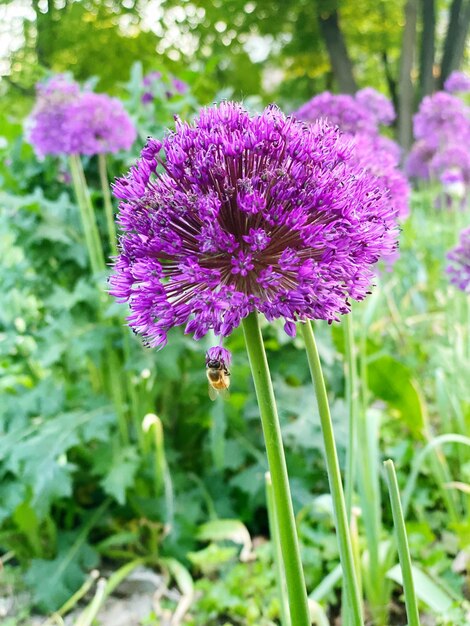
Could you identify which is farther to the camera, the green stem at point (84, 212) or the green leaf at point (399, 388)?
the green leaf at point (399, 388)

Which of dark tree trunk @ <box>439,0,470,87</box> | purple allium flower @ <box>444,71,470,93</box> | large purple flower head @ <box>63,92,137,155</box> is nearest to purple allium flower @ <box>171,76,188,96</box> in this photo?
large purple flower head @ <box>63,92,137,155</box>

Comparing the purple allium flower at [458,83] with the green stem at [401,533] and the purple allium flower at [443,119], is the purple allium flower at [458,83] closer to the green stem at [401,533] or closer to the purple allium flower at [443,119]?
the purple allium flower at [443,119]

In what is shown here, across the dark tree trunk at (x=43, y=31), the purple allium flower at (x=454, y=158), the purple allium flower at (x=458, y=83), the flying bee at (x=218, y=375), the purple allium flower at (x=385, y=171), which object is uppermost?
the dark tree trunk at (x=43, y=31)

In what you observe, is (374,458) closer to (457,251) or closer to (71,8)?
(457,251)

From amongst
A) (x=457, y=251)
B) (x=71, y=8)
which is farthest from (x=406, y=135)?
(x=457, y=251)

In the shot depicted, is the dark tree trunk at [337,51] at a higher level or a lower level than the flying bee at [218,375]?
higher

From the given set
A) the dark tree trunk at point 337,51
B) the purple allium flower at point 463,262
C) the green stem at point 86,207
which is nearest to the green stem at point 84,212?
the green stem at point 86,207

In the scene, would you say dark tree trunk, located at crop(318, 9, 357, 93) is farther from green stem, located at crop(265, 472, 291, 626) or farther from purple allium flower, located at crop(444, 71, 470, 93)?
green stem, located at crop(265, 472, 291, 626)
